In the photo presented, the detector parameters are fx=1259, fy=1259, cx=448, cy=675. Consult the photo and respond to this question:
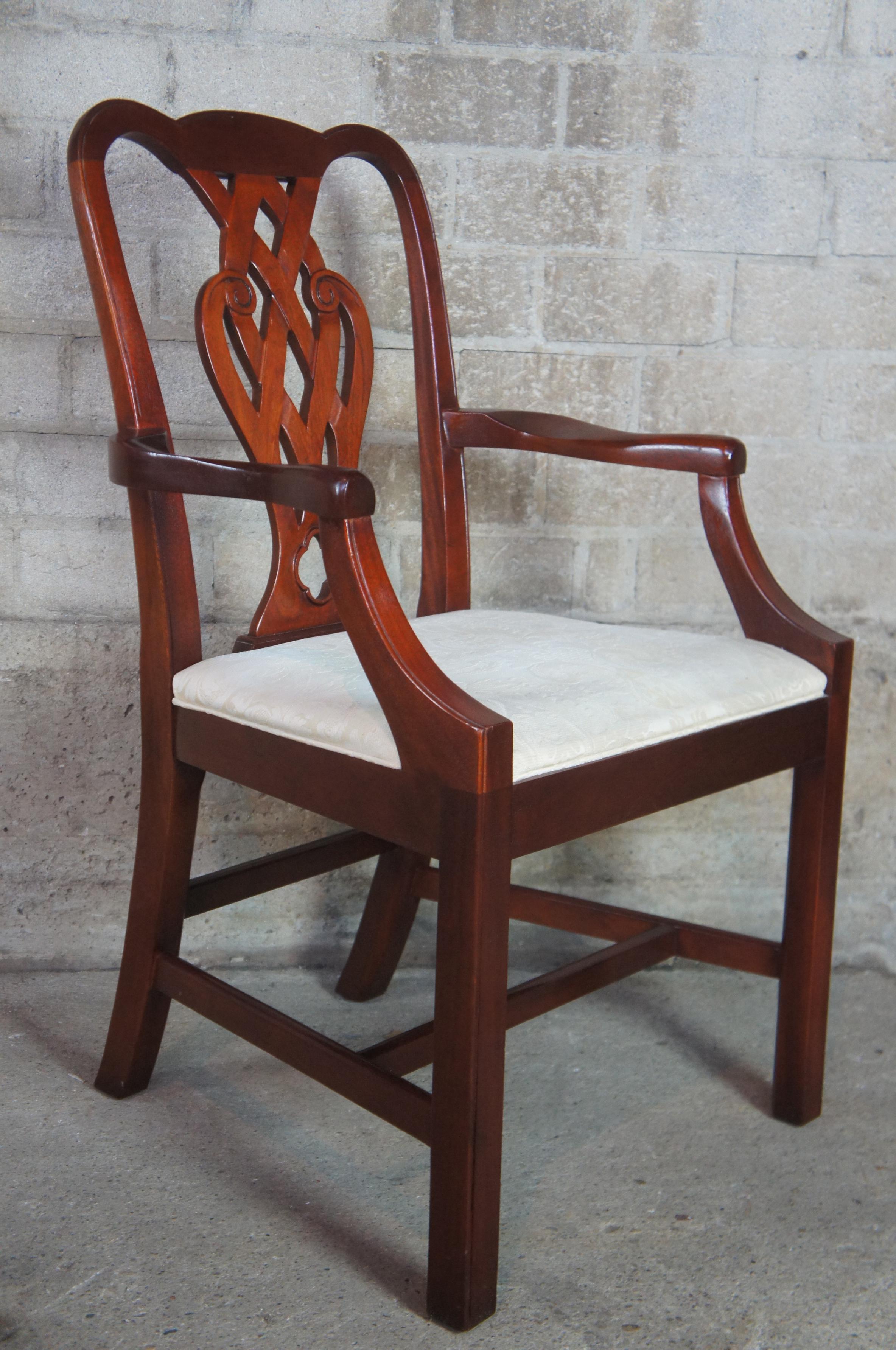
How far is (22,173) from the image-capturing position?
5.50 ft

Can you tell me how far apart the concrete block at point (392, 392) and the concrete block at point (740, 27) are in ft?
1.78

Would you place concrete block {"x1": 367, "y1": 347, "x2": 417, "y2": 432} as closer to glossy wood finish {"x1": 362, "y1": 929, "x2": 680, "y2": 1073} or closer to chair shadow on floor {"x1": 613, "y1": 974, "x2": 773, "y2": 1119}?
glossy wood finish {"x1": 362, "y1": 929, "x2": 680, "y2": 1073}

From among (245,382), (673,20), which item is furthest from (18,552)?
(673,20)

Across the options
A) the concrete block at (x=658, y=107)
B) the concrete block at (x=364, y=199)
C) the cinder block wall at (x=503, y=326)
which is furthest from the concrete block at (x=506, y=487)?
the concrete block at (x=658, y=107)

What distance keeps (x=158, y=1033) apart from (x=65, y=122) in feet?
3.89

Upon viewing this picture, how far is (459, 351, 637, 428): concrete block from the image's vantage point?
70.2 inches

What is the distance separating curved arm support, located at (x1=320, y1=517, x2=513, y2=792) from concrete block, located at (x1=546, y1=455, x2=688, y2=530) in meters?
0.77

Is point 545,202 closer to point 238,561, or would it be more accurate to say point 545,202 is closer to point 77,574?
point 238,561

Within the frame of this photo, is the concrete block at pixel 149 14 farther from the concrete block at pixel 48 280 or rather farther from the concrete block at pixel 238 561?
the concrete block at pixel 238 561

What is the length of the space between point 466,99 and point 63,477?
2.49ft

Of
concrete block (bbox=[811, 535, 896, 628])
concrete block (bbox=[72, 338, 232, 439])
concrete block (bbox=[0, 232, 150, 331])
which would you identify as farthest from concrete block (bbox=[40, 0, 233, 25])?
concrete block (bbox=[811, 535, 896, 628])

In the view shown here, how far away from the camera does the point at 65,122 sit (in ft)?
5.50

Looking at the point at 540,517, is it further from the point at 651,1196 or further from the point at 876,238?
the point at 651,1196

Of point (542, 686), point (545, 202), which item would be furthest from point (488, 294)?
point (542, 686)
